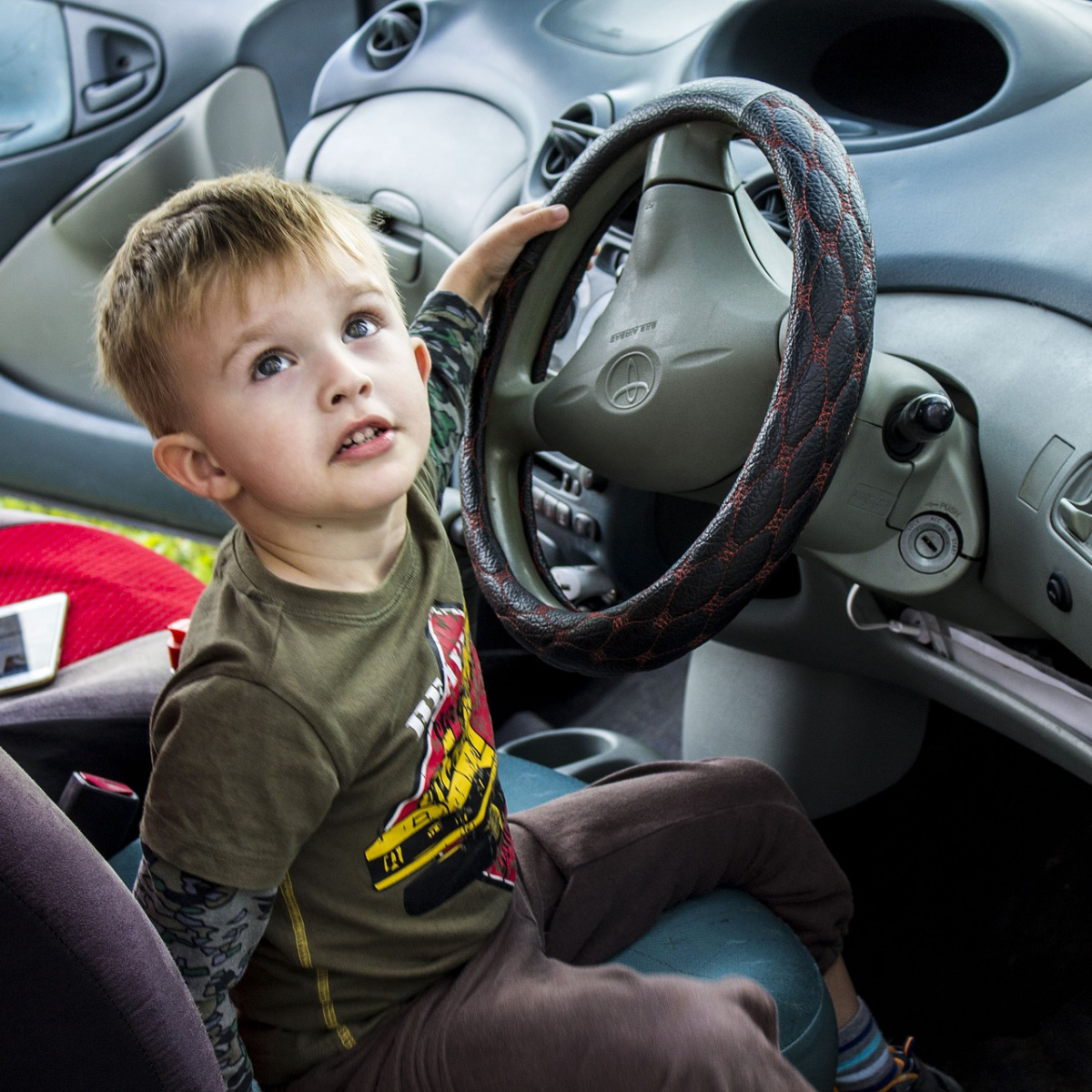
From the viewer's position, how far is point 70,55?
88.4 inches

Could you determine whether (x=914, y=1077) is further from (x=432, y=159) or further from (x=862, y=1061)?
(x=432, y=159)

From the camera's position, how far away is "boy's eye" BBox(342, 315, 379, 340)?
2.70 feet

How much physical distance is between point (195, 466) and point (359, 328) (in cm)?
14

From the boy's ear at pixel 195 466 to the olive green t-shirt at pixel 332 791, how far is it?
4 centimetres

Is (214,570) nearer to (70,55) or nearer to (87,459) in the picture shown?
(87,459)

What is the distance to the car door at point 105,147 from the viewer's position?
2193mm

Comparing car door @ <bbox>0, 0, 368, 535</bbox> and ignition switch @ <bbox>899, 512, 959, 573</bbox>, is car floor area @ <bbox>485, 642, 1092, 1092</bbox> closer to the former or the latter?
ignition switch @ <bbox>899, 512, 959, 573</bbox>

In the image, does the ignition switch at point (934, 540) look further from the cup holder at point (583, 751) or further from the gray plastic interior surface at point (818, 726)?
the cup holder at point (583, 751)

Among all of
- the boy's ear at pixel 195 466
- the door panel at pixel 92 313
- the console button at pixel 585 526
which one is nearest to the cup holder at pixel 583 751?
the console button at pixel 585 526

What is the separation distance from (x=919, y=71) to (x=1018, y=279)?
44 centimetres

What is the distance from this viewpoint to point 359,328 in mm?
828

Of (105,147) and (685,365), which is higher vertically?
(685,365)

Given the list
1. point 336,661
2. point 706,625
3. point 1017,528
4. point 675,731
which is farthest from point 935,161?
point 675,731

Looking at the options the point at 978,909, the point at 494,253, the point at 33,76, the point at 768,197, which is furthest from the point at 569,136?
the point at 33,76
